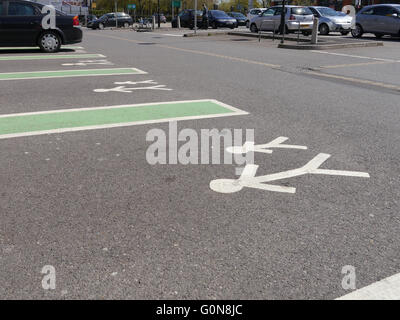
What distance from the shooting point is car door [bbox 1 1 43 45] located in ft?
45.6

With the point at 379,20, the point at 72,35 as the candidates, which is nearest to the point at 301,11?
the point at 379,20

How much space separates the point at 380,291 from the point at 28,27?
14.5m

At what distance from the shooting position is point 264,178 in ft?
12.6

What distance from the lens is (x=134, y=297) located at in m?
2.26

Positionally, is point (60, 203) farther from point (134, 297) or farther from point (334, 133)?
point (334, 133)

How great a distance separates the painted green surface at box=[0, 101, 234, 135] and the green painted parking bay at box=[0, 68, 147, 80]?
395 centimetres

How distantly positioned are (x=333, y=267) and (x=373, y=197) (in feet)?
3.86

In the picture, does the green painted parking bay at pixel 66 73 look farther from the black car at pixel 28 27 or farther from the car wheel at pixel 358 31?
the car wheel at pixel 358 31

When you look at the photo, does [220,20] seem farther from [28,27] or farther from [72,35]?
[28,27]

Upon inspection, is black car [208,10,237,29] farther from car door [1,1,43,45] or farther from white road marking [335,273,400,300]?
white road marking [335,273,400,300]

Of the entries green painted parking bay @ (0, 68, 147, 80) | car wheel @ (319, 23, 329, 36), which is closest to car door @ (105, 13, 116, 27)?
car wheel @ (319, 23, 329, 36)

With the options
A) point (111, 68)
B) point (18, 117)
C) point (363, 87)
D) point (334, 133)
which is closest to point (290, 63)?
point (363, 87)

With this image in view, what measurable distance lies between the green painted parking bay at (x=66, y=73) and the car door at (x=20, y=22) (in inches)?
179

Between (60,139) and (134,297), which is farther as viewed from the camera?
(60,139)
